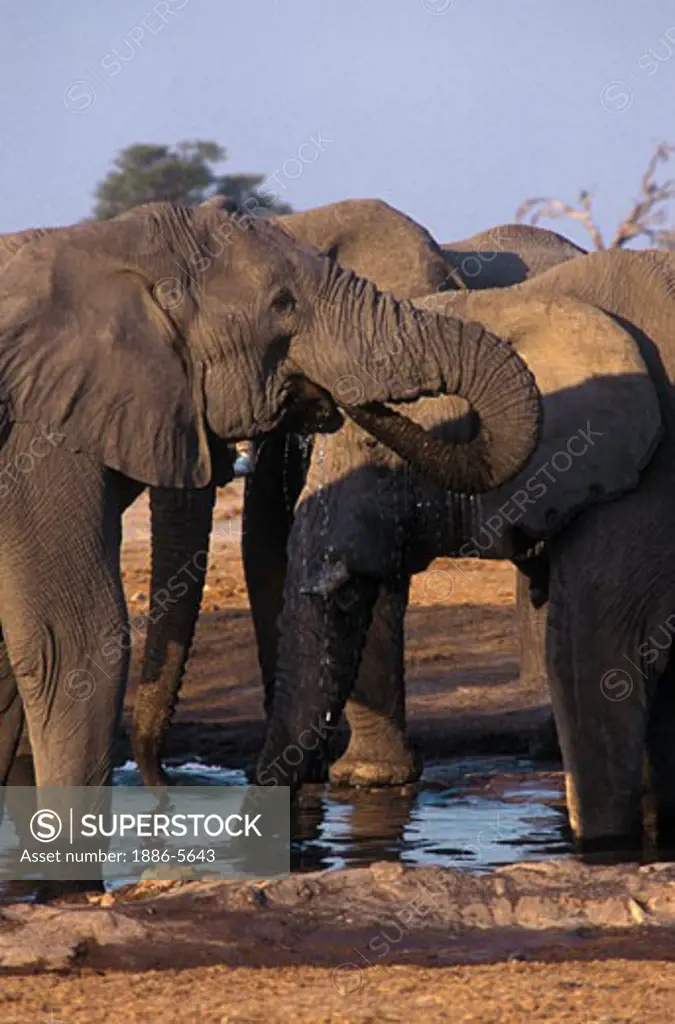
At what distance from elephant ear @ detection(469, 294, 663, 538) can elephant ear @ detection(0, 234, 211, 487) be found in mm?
1440

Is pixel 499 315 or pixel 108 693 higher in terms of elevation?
pixel 499 315

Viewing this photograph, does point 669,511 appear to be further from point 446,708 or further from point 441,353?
point 446,708

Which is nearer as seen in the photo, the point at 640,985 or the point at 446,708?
the point at 640,985

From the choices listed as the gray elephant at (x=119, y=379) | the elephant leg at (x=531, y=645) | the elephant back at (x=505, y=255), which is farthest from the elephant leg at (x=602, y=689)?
the elephant back at (x=505, y=255)

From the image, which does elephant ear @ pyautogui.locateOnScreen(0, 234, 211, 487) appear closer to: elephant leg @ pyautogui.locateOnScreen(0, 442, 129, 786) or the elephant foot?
elephant leg @ pyautogui.locateOnScreen(0, 442, 129, 786)

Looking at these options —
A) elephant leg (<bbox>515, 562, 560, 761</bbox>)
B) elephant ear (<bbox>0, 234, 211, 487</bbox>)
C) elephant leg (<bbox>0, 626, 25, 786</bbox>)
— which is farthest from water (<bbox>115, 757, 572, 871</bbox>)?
elephant ear (<bbox>0, 234, 211, 487</bbox>)

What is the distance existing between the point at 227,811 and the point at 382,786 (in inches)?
30.7

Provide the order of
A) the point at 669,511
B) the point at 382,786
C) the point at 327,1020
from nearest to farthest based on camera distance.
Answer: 1. the point at 327,1020
2. the point at 669,511
3. the point at 382,786

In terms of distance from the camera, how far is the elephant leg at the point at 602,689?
22.0 ft

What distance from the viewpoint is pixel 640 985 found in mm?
4422

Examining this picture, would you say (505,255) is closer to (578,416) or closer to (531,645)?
(531,645)

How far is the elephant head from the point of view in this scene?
6734 mm

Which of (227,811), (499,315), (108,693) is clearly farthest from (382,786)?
(108,693)

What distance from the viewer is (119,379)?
556 centimetres
